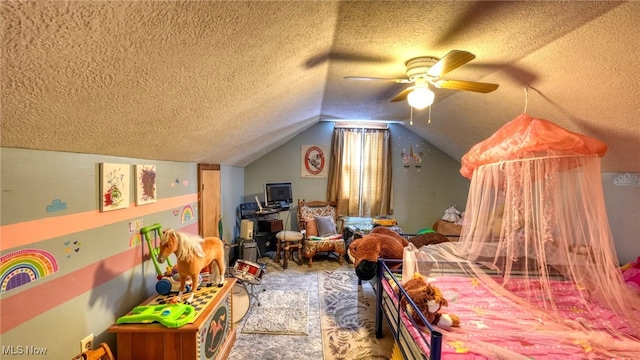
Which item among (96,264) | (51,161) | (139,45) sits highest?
(139,45)

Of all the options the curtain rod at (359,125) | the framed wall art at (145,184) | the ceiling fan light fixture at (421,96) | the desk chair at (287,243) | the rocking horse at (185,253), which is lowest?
the desk chair at (287,243)

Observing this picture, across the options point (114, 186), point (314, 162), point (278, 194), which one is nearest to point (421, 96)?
point (114, 186)

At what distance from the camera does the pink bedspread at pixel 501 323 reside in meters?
1.79

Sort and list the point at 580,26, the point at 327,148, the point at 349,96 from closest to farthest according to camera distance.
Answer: the point at 580,26
the point at 349,96
the point at 327,148

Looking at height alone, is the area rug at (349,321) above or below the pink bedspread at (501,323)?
below

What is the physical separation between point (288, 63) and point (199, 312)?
1.84m

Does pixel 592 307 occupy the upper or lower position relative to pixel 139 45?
lower

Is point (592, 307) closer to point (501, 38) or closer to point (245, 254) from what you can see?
point (501, 38)

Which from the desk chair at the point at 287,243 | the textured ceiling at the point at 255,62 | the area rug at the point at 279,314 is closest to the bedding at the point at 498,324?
the area rug at the point at 279,314

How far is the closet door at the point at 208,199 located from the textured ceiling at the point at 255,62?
1.51 feet

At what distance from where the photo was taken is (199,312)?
200 centimetres

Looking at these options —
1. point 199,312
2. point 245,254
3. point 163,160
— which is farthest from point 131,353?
point 245,254

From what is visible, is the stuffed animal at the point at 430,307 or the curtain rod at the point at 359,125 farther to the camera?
the curtain rod at the point at 359,125

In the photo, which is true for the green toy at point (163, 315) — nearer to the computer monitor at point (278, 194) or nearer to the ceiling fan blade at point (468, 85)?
the ceiling fan blade at point (468, 85)
